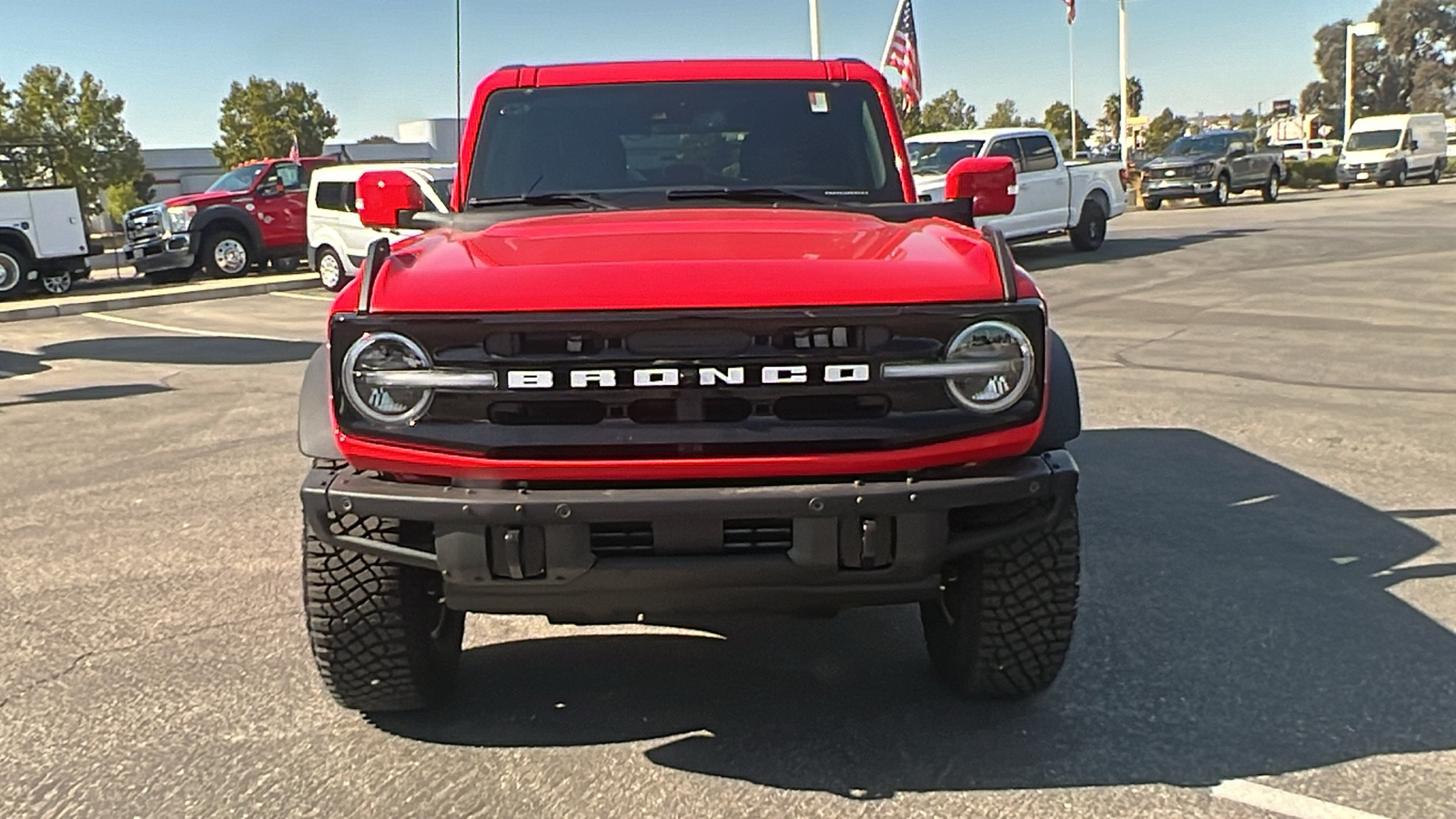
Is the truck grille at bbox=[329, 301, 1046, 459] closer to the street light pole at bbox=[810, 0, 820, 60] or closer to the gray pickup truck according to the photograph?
the street light pole at bbox=[810, 0, 820, 60]

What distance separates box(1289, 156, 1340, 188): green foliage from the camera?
142 ft

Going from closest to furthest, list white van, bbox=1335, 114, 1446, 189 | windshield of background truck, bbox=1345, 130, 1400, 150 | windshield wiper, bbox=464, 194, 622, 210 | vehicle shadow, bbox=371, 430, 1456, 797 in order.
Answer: vehicle shadow, bbox=371, 430, 1456, 797 → windshield wiper, bbox=464, 194, 622, 210 → white van, bbox=1335, 114, 1446, 189 → windshield of background truck, bbox=1345, 130, 1400, 150

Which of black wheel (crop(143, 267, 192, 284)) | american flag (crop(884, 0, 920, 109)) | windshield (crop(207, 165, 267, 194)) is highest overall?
american flag (crop(884, 0, 920, 109))

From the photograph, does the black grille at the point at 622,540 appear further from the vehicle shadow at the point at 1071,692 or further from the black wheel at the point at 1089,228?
the black wheel at the point at 1089,228

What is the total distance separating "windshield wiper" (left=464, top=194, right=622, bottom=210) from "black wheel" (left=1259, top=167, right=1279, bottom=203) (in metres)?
30.9

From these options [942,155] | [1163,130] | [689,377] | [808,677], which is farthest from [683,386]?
[1163,130]

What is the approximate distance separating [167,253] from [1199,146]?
871 inches

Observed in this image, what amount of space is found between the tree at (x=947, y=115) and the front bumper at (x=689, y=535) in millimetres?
48441

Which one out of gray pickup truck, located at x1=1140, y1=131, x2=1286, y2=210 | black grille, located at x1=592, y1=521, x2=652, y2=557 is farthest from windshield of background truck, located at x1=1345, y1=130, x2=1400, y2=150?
black grille, located at x1=592, y1=521, x2=652, y2=557

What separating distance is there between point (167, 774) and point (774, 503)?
1.74m

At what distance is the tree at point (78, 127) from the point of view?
149 ft

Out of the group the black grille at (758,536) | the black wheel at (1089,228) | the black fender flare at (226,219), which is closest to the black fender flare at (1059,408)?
the black grille at (758,536)

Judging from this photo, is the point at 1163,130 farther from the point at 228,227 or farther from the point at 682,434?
the point at 682,434

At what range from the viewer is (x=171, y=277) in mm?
21922
